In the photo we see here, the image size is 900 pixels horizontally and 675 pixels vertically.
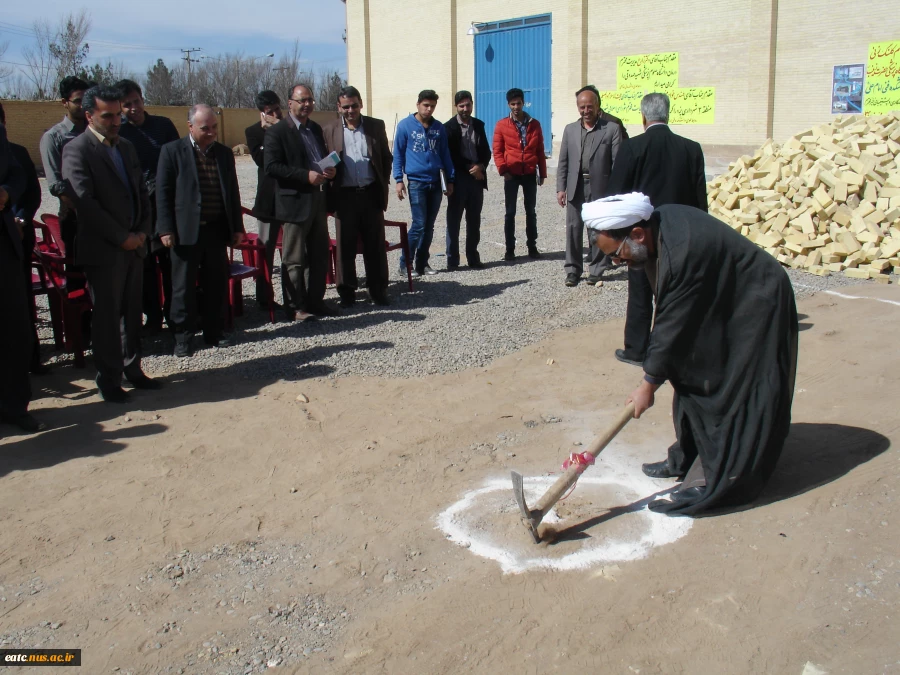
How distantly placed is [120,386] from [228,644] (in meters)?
3.10

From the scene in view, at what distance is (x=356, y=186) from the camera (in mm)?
7766

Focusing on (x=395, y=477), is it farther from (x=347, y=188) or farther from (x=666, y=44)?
(x=666, y=44)

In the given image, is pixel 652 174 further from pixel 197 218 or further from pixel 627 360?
pixel 197 218

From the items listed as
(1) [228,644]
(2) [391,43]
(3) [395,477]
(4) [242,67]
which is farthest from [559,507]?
(4) [242,67]

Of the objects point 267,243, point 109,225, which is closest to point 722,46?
point 267,243

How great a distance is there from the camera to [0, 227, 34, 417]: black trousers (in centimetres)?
504

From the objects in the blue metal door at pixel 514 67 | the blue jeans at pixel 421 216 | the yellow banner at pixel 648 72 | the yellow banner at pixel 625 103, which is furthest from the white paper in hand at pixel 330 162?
the blue metal door at pixel 514 67

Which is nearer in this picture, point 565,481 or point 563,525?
point 565,481

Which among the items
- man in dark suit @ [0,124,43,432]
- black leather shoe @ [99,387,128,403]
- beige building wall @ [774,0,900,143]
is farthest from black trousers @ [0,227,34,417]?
beige building wall @ [774,0,900,143]

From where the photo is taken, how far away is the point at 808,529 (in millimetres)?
3727

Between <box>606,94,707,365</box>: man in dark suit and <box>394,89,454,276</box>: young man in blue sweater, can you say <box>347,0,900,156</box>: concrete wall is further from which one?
<box>606,94,707,365</box>: man in dark suit

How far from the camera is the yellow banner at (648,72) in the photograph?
19047mm

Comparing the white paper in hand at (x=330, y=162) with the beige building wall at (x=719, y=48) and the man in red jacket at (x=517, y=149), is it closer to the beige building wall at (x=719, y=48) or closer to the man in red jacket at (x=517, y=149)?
the man in red jacket at (x=517, y=149)

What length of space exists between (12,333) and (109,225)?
0.90m
